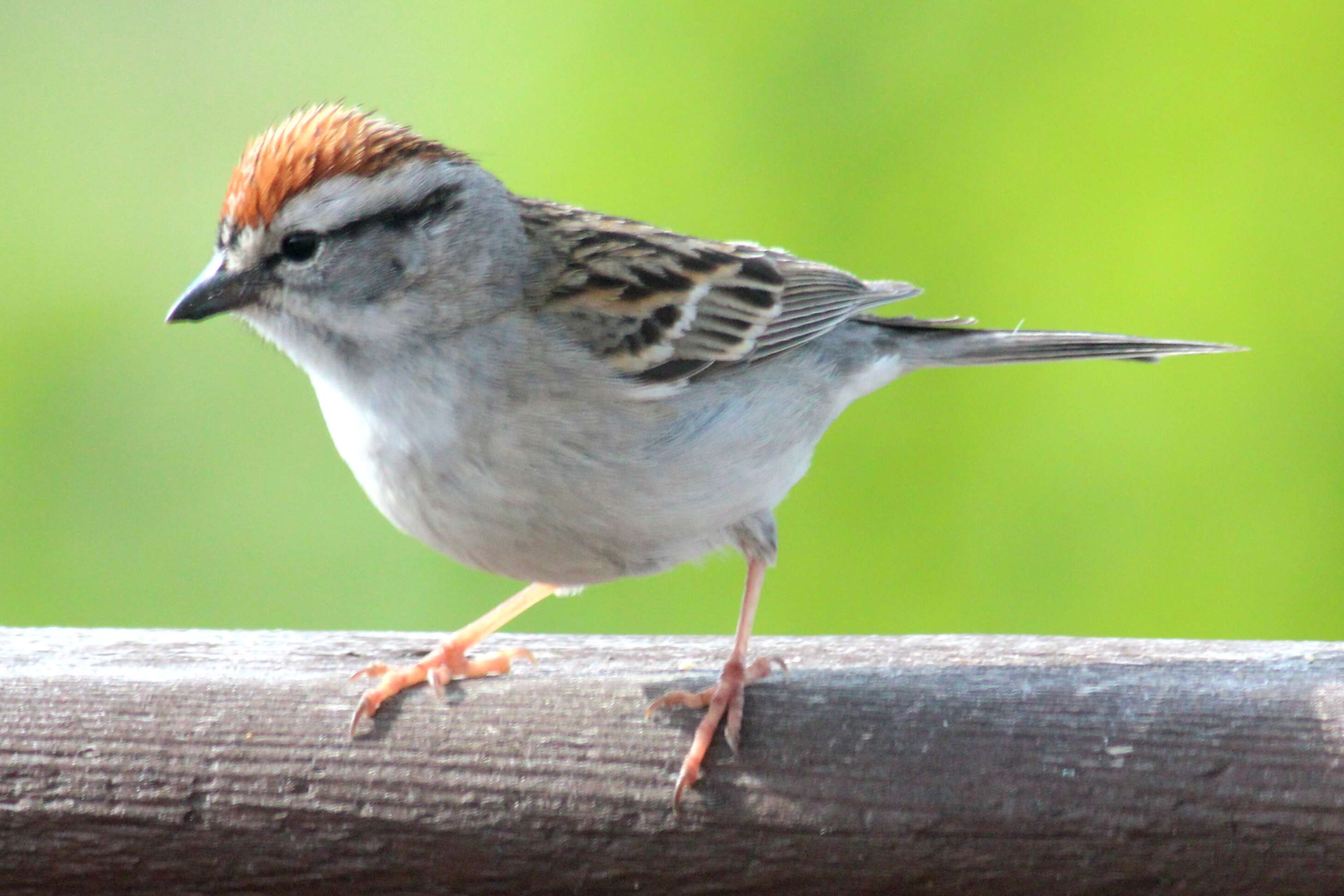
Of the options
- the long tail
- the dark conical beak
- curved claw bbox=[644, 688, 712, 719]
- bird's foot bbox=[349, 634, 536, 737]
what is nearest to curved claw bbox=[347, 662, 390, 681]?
bird's foot bbox=[349, 634, 536, 737]

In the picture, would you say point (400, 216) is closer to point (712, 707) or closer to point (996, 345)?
point (712, 707)

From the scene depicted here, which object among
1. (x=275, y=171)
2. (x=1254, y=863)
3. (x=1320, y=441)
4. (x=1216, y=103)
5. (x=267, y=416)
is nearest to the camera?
(x=1254, y=863)

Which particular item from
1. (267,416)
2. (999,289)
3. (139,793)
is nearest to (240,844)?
(139,793)

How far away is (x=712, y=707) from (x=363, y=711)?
39 centimetres

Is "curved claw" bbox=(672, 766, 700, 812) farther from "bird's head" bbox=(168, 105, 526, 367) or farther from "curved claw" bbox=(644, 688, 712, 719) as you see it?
"bird's head" bbox=(168, 105, 526, 367)

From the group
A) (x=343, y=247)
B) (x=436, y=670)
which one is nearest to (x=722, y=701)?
(x=436, y=670)

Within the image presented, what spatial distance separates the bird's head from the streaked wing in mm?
132

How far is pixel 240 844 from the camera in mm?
1604

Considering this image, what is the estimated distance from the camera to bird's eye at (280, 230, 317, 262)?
1.93 meters

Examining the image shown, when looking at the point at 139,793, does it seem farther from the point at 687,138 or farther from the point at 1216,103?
the point at 1216,103

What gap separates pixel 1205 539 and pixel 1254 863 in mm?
1086

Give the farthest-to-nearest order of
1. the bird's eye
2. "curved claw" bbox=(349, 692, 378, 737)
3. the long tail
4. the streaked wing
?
the long tail < the streaked wing < the bird's eye < "curved claw" bbox=(349, 692, 378, 737)

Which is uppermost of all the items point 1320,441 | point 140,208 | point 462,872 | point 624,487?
point 140,208

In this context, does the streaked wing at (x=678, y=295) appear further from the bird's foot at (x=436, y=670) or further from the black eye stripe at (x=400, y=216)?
the bird's foot at (x=436, y=670)
